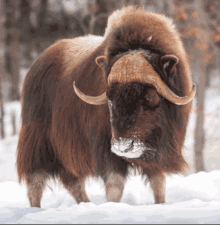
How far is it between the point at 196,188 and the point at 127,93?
1.79 m

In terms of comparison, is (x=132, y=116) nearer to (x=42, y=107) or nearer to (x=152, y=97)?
(x=152, y=97)

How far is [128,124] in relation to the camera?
2490mm

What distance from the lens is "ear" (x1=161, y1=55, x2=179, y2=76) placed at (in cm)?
264

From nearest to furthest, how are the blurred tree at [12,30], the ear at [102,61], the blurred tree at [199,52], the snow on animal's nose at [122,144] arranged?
1. the snow on animal's nose at [122,144]
2. the ear at [102,61]
3. the blurred tree at [199,52]
4. the blurred tree at [12,30]

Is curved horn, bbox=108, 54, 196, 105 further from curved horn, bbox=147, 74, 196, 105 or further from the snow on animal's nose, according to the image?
the snow on animal's nose

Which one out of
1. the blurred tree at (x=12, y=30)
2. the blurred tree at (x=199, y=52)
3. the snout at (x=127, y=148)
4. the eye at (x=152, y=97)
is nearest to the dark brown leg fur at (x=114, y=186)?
the snout at (x=127, y=148)

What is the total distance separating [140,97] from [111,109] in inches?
8.8

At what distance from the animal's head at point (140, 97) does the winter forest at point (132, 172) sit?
428 mm

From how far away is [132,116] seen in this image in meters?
2.50

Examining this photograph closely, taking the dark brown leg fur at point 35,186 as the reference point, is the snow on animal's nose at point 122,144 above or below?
above

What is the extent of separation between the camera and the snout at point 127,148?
94.6 inches

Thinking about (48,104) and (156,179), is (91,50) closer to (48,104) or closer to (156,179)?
(48,104)

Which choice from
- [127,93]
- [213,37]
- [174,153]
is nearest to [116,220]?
[127,93]

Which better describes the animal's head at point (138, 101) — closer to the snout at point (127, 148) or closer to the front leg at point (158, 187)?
the snout at point (127, 148)
